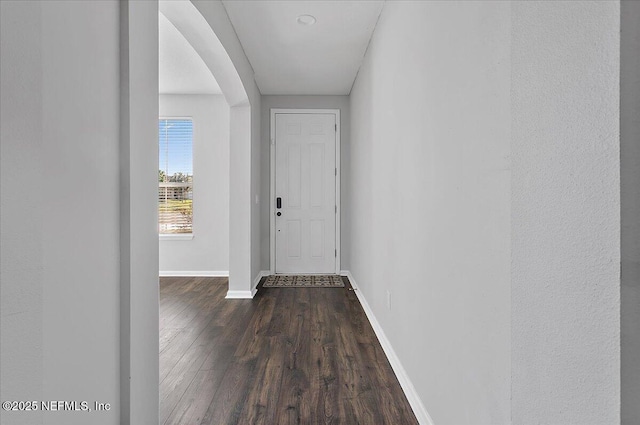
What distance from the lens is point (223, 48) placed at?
121 inches

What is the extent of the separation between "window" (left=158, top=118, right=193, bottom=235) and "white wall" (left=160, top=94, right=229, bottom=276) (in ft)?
0.28

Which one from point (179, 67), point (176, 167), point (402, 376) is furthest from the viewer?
point (176, 167)

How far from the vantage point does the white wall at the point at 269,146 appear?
18.0 feet

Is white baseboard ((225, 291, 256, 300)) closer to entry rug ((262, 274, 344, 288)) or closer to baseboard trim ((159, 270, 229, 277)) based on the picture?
entry rug ((262, 274, 344, 288))

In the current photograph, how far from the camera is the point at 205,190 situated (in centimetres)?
568

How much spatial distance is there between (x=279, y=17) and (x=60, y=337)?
2.95 metres

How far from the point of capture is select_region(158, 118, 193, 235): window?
5652 mm

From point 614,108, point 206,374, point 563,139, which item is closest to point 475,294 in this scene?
point 563,139

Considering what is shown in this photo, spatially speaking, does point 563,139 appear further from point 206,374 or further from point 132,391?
point 206,374

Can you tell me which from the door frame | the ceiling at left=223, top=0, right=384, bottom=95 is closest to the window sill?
the door frame

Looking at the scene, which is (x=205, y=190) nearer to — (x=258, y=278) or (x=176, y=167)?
(x=176, y=167)

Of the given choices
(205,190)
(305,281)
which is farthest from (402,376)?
(205,190)
